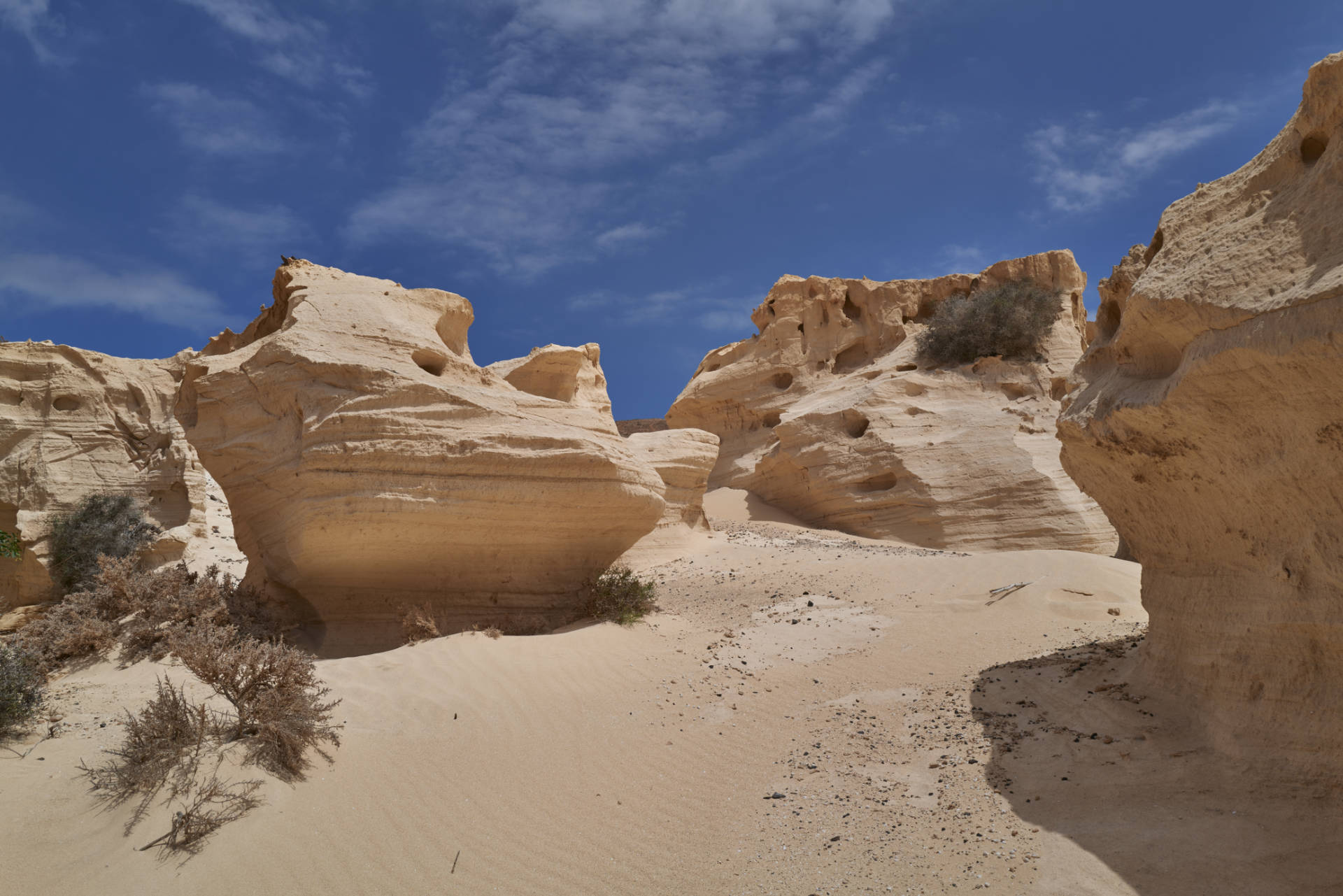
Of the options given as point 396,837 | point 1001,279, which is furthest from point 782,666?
point 1001,279

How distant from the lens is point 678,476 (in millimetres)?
13844

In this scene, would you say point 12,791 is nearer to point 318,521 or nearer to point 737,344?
point 318,521

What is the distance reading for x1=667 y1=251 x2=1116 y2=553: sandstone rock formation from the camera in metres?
15.2

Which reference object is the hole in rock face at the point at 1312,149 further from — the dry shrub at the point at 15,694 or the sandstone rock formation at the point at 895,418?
the sandstone rock formation at the point at 895,418

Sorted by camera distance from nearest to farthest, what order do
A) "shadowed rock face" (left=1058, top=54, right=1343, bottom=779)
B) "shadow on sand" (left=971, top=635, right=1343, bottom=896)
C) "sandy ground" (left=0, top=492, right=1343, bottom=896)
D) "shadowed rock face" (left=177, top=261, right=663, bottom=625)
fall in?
"shadow on sand" (left=971, top=635, right=1343, bottom=896) < "shadowed rock face" (left=1058, top=54, right=1343, bottom=779) < "sandy ground" (left=0, top=492, right=1343, bottom=896) < "shadowed rock face" (left=177, top=261, right=663, bottom=625)

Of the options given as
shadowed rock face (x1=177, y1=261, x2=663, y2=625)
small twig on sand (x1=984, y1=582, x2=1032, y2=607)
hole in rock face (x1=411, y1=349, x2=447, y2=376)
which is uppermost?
hole in rock face (x1=411, y1=349, x2=447, y2=376)

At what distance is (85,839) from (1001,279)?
20082 millimetres

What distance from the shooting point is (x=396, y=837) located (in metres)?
4.77

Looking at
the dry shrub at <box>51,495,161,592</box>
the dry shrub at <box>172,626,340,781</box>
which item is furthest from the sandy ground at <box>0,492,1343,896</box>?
the dry shrub at <box>51,495,161,592</box>

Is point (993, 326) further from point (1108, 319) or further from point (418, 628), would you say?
point (418, 628)

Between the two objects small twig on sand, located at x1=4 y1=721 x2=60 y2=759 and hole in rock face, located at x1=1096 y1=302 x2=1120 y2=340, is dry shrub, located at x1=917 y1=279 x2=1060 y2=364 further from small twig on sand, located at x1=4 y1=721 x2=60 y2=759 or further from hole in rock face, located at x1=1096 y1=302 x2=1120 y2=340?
small twig on sand, located at x1=4 y1=721 x2=60 y2=759

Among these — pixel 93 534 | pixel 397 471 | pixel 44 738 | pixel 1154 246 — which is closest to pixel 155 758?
pixel 44 738

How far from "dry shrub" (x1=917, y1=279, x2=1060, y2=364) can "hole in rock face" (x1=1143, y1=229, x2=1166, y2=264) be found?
12766 mm

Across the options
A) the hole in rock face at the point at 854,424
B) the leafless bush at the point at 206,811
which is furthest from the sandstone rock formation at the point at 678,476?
the leafless bush at the point at 206,811
